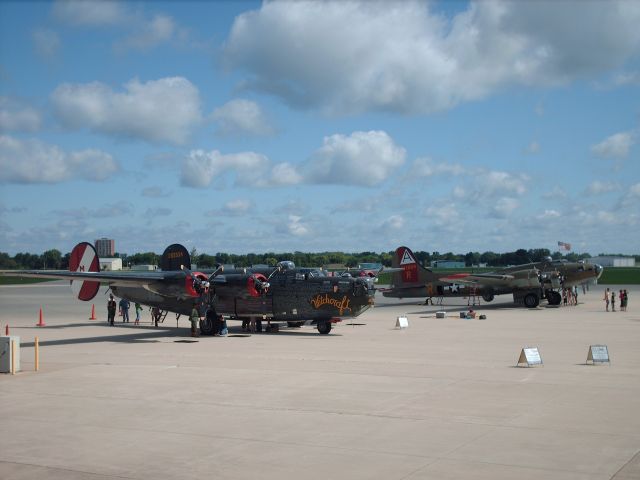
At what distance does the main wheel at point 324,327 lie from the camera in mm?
30188

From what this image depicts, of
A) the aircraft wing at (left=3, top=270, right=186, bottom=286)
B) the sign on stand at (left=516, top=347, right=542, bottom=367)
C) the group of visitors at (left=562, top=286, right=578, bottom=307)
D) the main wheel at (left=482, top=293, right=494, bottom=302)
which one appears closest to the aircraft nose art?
the aircraft wing at (left=3, top=270, right=186, bottom=286)

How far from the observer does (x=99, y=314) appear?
46.1m

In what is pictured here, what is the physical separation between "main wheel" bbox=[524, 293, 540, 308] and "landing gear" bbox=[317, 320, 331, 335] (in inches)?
870

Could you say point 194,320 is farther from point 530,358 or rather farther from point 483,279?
point 483,279

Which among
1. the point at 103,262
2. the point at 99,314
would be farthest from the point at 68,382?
the point at 103,262

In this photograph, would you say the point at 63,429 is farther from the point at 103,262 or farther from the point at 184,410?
the point at 103,262

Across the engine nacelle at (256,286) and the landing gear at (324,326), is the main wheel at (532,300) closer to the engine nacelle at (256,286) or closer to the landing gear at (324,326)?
the landing gear at (324,326)

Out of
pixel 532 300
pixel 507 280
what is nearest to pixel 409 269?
pixel 507 280

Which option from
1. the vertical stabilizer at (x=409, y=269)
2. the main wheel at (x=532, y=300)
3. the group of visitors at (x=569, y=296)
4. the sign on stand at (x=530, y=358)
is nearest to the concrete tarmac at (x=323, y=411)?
the sign on stand at (x=530, y=358)

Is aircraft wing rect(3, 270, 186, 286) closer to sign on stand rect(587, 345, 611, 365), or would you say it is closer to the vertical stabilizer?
sign on stand rect(587, 345, 611, 365)

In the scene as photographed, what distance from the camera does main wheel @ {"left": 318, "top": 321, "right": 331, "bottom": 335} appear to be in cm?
3019

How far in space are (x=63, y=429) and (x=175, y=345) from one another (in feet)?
47.6

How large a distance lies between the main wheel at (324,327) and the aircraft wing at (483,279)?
19.8 metres

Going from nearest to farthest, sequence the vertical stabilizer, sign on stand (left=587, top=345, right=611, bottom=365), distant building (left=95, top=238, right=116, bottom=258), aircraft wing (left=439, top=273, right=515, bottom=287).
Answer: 1. sign on stand (left=587, top=345, right=611, bottom=365)
2. aircraft wing (left=439, top=273, right=515, bottom=287)
3. the vertical stabilizer
4. distant building (left=95, top=238, right=116, bottom=258)
